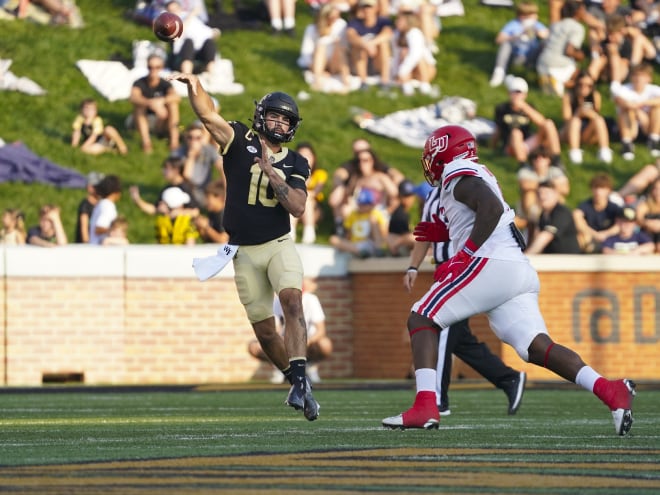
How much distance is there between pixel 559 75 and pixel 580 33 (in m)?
0.73

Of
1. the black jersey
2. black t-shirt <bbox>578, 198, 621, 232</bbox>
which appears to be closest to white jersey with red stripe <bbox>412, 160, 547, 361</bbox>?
the black jersey

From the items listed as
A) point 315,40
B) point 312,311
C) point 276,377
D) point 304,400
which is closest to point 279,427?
point 304,400

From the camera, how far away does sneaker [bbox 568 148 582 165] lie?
23.6 m

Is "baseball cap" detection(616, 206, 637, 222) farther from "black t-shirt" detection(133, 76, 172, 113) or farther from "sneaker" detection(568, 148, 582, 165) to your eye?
"black t-shirt" detection(133, 76, 172, 113)

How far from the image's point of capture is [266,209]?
36.1 feet

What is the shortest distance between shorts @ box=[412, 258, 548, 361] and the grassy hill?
38.8 ft

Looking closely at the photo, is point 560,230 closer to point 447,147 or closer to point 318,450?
point 447,147

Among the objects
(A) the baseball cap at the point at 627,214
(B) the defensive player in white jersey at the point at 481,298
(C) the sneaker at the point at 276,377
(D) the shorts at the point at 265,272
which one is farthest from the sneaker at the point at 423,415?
(A) the baseball cap at the point at 627,214

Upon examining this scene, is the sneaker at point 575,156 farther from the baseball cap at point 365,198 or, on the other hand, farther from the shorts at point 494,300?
the shorts at point 494,300

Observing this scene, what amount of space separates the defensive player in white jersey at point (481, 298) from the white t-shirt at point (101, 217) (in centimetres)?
1060

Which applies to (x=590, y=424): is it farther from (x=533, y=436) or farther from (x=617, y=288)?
(x=617, y=288)

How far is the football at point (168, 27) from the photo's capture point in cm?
1073

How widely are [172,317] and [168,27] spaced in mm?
9129

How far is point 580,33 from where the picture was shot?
25.6m
